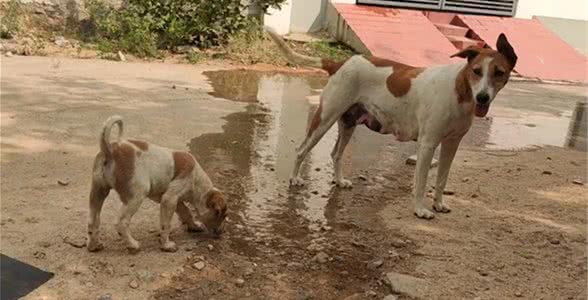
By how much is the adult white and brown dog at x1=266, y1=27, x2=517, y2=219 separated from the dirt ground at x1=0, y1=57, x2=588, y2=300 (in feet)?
1.36

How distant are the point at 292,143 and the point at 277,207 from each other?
5.88 ft

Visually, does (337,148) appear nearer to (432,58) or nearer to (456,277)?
(456,277)

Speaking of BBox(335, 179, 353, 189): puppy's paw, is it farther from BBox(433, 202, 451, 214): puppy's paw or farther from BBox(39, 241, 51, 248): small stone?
BBox(39, 241, 51, 248): small stone

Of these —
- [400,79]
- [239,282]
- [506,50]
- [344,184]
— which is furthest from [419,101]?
[239,282]

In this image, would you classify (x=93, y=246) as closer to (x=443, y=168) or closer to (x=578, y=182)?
(x=443, y=168)

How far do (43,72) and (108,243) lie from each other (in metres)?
5.21

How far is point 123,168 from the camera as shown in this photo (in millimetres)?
3695

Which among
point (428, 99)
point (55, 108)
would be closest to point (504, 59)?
point (428, 99)

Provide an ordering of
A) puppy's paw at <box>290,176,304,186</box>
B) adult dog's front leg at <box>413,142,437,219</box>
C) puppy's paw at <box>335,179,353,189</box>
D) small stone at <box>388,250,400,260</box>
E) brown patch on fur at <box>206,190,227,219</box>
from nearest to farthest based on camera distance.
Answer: brown patch on fur at <box>206,190,227,219</box>, small stone at <box>388,250,400,260</box>, adult dog's front leg at <box>413,142,437,219</box>, puppy's paw at <box>290,176,304,186</box>, puppy's paw at <box>335,179,353,189</box>

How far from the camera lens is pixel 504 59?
440cm

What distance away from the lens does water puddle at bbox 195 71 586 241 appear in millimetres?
5070

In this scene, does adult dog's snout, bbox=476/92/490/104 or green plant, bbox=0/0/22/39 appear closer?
adult dog's snout, bbox=476/92/490/104

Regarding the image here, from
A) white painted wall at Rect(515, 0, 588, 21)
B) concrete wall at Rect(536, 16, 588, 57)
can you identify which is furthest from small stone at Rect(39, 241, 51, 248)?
concrete wall at Rect(536, 16, 588, 57)

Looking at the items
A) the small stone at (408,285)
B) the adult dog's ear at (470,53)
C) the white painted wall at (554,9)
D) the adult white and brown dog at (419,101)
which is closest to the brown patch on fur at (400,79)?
the adult white and brown dog at (419,101)
